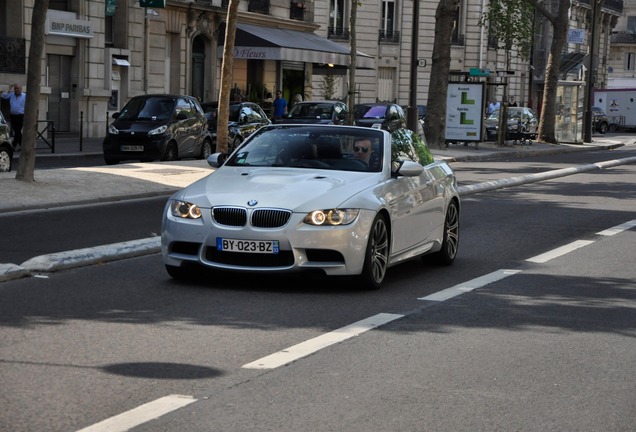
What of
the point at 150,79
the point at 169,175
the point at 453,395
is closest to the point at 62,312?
the point at 453,395

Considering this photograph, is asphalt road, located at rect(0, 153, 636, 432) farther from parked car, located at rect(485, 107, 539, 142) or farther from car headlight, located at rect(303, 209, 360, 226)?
parked car, located at rect(485, 107, 539, 142)

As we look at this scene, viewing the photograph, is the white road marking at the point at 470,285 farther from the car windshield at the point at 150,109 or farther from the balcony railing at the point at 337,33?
the balcony railing at the point at 337,33

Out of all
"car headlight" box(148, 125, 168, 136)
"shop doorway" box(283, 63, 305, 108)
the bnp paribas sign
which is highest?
the bnp paribas sign

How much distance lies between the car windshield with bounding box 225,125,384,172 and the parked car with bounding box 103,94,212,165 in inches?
717

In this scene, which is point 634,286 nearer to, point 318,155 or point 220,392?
point 318,155

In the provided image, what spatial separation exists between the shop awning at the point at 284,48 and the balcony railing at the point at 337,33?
15.3 m

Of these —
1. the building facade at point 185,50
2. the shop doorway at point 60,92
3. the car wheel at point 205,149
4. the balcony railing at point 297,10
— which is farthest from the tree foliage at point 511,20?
the car wheel at point 205,149

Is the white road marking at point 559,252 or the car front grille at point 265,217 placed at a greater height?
the car front grille at point 265,217

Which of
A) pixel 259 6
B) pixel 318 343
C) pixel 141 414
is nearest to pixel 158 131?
pixel 318 343

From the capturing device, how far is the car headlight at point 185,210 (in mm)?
11047

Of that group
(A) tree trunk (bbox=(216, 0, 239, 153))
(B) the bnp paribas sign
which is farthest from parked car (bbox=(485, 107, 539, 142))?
(A) tree trunk (bbox=(216, 0, 239, 153))

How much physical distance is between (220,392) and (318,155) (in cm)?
532

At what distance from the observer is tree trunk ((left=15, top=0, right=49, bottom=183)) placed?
2030cm

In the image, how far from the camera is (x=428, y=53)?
7669 centimetres
